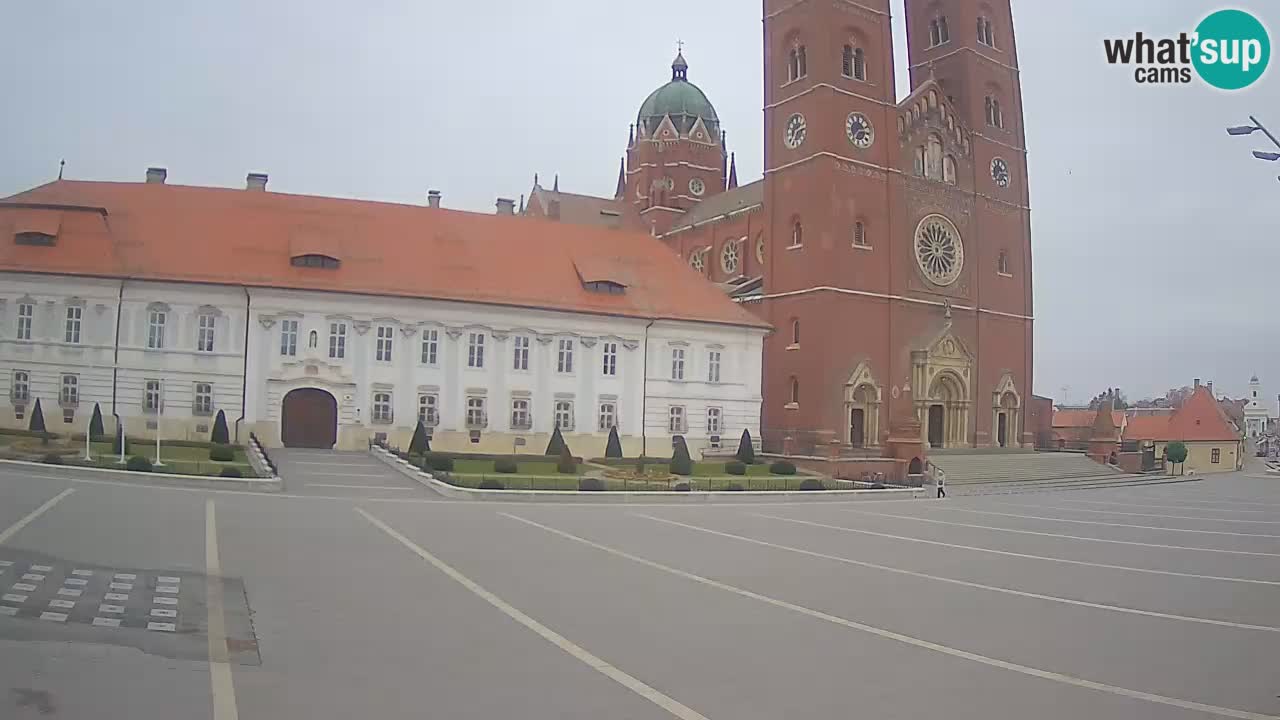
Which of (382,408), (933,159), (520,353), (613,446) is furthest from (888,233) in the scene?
(382,408)

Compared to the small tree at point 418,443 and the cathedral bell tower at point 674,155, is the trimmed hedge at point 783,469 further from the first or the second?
the cathedral bell tower at point 674,155

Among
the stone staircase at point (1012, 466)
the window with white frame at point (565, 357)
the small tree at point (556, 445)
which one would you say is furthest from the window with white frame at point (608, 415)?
the stone staircase at point (1012, 466)

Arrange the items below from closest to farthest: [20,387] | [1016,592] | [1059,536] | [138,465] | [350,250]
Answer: [1016,592] → [1059,536] → [138,465] → [20,387] → [350,250]

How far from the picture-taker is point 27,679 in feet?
27.6

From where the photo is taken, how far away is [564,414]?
1850 inches

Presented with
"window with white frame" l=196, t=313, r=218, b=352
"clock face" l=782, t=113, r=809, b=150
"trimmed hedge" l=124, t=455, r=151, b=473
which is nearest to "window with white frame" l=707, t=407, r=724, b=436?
"clock face" l=782, t=113, r=809, b=150

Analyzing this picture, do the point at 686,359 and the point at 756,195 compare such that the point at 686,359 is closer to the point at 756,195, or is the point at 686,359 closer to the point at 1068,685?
the point at 756,195

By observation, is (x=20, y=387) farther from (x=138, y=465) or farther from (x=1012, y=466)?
(x=1012, y=466)

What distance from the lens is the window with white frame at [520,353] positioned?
46.4 m

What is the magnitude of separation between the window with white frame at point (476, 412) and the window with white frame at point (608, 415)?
5319 mm

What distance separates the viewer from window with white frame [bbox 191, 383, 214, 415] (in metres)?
42.0

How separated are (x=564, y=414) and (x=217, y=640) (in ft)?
120

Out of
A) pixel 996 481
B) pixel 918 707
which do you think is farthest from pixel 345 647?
pixel 996 481

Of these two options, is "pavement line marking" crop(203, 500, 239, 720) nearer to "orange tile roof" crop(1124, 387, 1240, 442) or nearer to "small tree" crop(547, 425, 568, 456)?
"small tree" crop(547, 425, 568, 456)
